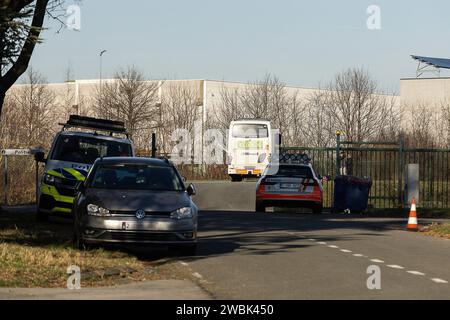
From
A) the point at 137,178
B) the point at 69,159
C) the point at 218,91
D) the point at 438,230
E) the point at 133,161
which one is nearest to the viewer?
the point at 137,178

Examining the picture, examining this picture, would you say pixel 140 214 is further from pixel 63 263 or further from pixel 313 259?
pixel 313 259

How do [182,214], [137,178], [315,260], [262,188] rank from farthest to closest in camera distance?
[262,188]
[137,178]
[315,260]
[182,214]

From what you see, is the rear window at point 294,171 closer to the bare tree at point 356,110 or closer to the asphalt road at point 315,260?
the asphalt road at point 315,260

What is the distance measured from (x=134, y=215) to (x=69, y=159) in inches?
304

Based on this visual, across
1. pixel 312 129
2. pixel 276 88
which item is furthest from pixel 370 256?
pixel 276 88

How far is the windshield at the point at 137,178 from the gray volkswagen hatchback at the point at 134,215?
2cm

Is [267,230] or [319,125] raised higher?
[319,125]

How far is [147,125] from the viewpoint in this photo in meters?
62.8

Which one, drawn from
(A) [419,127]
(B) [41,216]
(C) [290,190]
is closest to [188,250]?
(B) [41,216]

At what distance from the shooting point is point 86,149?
2216 centimetres

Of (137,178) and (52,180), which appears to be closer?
(137,178)

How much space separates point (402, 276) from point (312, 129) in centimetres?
4705

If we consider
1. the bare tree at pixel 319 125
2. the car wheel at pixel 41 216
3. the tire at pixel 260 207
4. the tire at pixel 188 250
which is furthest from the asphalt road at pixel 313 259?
the bare tree at pixel 319 125
